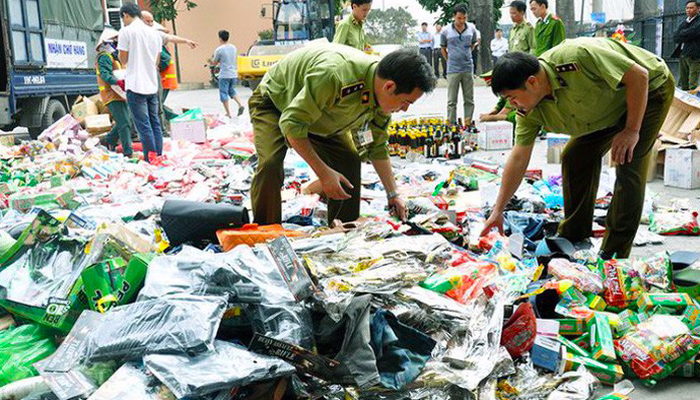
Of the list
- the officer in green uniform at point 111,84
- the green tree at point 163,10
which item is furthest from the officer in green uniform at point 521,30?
the green tree at point 163,10

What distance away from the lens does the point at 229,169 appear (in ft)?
25.6

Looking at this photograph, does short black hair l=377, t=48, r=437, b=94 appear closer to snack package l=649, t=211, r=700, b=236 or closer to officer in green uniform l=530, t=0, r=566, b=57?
snack package l=649, t=211, r=700, b=236

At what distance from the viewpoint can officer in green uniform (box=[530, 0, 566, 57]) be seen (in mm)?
9805

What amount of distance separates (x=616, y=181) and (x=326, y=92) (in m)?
1.89

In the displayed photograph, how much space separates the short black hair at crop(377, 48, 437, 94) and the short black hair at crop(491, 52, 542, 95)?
401mm

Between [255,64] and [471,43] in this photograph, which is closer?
[471,43]

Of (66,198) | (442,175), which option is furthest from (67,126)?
(442,175)

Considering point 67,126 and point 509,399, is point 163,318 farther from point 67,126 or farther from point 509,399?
point 67,126

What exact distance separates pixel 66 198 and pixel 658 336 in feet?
15.6

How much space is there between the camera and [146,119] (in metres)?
8.29

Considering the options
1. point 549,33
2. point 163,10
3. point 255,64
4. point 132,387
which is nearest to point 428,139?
point 549,33

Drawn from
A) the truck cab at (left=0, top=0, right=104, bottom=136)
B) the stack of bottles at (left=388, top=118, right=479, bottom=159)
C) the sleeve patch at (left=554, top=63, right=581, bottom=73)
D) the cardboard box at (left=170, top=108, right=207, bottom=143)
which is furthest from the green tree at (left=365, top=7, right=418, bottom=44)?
the sleeve patch at (left=554, top=63, right=581, bottom=73)

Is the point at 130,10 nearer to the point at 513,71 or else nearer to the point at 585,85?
the point at 513,71

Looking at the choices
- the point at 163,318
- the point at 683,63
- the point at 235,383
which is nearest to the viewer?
the point at 235,383
